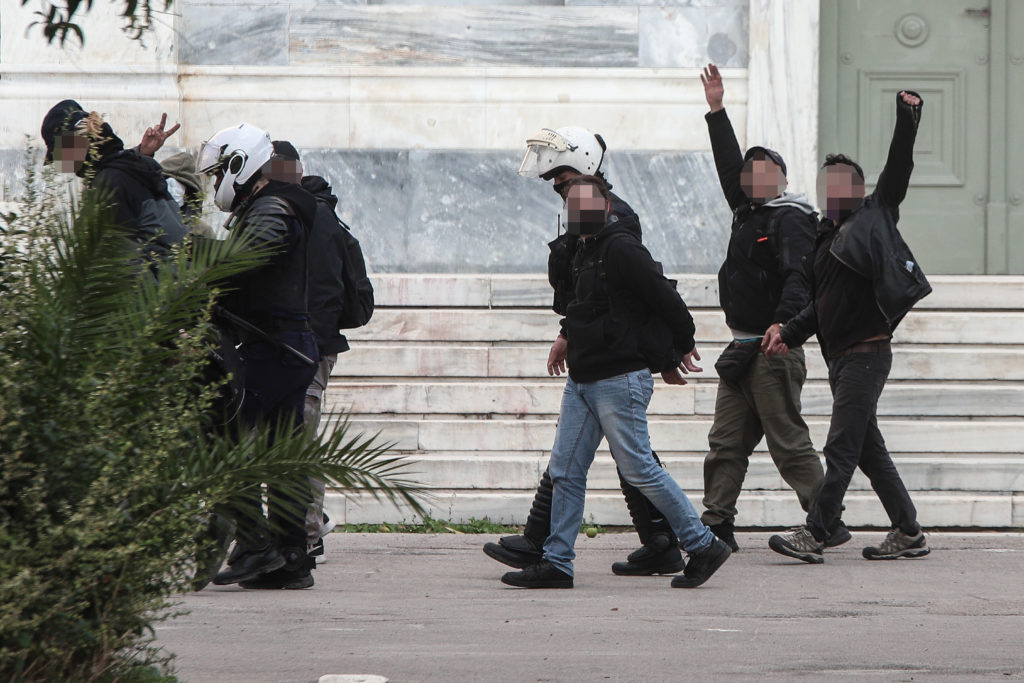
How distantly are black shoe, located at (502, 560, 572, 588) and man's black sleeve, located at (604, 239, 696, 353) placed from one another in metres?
1.12

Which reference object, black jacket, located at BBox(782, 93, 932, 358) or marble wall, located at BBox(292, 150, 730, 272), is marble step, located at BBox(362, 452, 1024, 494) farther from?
marble wall, located at BBox(292, 150, 730, 272)

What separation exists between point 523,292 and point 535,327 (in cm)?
35

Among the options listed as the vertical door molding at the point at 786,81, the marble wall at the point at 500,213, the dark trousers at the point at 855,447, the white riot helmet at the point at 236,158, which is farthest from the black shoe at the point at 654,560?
the vertical door molding at the point at 786,81

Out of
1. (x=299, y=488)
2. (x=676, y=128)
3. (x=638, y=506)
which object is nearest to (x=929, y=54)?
(x=676, y=128)

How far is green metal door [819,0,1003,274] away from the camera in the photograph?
37.2 ft

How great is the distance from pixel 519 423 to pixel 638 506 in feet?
6.60

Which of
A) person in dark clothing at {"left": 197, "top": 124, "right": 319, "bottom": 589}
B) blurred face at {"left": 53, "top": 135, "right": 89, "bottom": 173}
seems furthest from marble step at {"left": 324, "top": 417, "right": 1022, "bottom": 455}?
blurred face at {"left": 53, "top": 135, "right": 89, "bottom": 173}

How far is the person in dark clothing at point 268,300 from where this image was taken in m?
6.16

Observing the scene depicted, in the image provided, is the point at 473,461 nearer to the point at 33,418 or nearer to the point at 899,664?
the point at 899,664

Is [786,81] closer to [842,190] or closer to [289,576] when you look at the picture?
[842,190]

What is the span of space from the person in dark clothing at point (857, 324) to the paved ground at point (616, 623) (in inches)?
9.2

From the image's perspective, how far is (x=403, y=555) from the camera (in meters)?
7.55

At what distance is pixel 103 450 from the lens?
11.6ft

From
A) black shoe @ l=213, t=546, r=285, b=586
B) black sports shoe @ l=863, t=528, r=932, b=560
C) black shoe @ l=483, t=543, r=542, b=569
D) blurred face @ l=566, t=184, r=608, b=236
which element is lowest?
black sports shoe @ l=863, t=528, r=932, b=560
